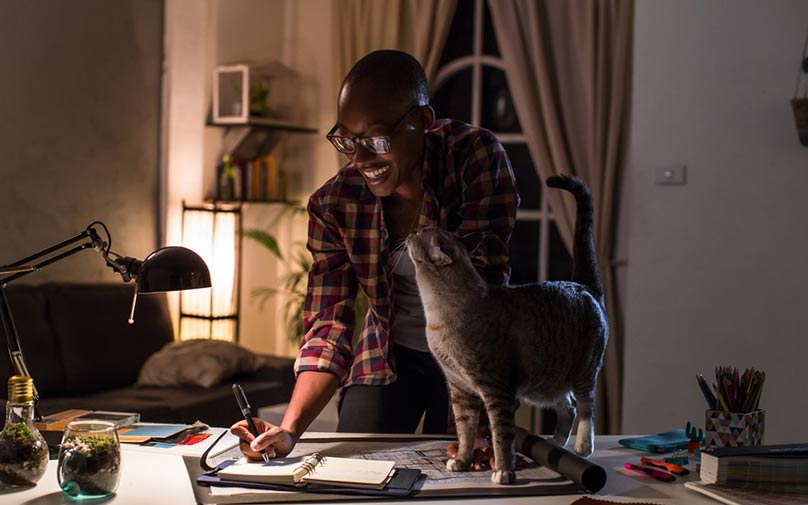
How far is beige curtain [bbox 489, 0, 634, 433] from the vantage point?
447 centimetres

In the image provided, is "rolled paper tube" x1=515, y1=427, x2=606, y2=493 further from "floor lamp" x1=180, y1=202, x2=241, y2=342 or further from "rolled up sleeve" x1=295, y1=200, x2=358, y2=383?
"floor lamp" x1=180, y1=202, x2=241, y2=342

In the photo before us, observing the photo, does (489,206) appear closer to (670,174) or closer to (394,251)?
(394,251)

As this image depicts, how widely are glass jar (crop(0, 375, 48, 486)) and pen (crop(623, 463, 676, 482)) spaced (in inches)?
40.3

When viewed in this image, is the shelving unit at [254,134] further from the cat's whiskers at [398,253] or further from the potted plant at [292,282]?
the cat's whiskers at [398,253]

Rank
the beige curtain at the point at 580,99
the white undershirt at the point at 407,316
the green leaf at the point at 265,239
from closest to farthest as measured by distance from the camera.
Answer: the white undershirt at the point at 407,316 < the beige curtain at the point at 580,99 < the green leaf at the point at 265,239

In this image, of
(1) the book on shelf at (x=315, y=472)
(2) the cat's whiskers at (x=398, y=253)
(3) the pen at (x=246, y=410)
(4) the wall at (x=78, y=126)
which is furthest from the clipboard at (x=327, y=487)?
(4) the wall at (x=78, y=126)

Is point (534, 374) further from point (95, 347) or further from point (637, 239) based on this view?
point (95, 347)

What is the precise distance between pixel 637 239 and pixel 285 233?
2245 mm

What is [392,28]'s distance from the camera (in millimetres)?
5090

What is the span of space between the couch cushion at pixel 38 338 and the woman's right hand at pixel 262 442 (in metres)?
2.45

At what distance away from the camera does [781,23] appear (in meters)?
3.71

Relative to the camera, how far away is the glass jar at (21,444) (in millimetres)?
1442

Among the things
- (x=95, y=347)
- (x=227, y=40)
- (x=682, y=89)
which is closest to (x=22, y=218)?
(x=95, y=347)

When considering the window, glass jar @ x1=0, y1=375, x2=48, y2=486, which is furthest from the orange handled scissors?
the window
